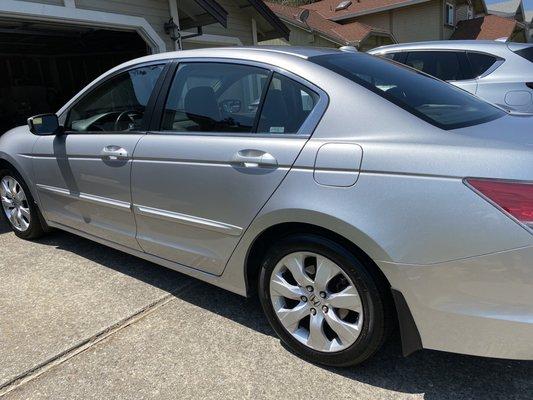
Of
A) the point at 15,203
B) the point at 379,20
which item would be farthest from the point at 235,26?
the point at 379,20

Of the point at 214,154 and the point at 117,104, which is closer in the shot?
the point at 214,154

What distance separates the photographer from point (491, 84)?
5695 millimetres

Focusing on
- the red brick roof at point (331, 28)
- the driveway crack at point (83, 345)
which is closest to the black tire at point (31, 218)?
the driveway crack at point (83, 345)

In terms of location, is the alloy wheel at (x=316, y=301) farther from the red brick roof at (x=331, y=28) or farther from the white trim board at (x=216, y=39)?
the red brick roof at (x=331, y=28)

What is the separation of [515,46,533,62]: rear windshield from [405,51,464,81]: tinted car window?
660mm

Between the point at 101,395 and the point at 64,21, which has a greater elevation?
the point at 64,21

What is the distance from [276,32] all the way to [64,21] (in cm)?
611

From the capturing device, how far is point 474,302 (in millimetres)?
2018

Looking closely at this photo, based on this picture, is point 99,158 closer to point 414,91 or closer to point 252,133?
point 252,133

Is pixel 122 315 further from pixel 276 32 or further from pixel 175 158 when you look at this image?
pixel 276 32

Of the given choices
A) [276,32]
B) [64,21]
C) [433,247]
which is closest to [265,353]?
[433,247]

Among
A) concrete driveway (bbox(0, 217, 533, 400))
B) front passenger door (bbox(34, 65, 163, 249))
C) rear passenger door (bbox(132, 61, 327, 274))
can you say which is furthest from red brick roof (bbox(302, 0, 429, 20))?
concrete driveway (bbox(0, 217, 533, 400))

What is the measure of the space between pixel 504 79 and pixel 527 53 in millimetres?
487

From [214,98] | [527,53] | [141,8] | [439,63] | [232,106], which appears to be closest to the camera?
[232,106]
